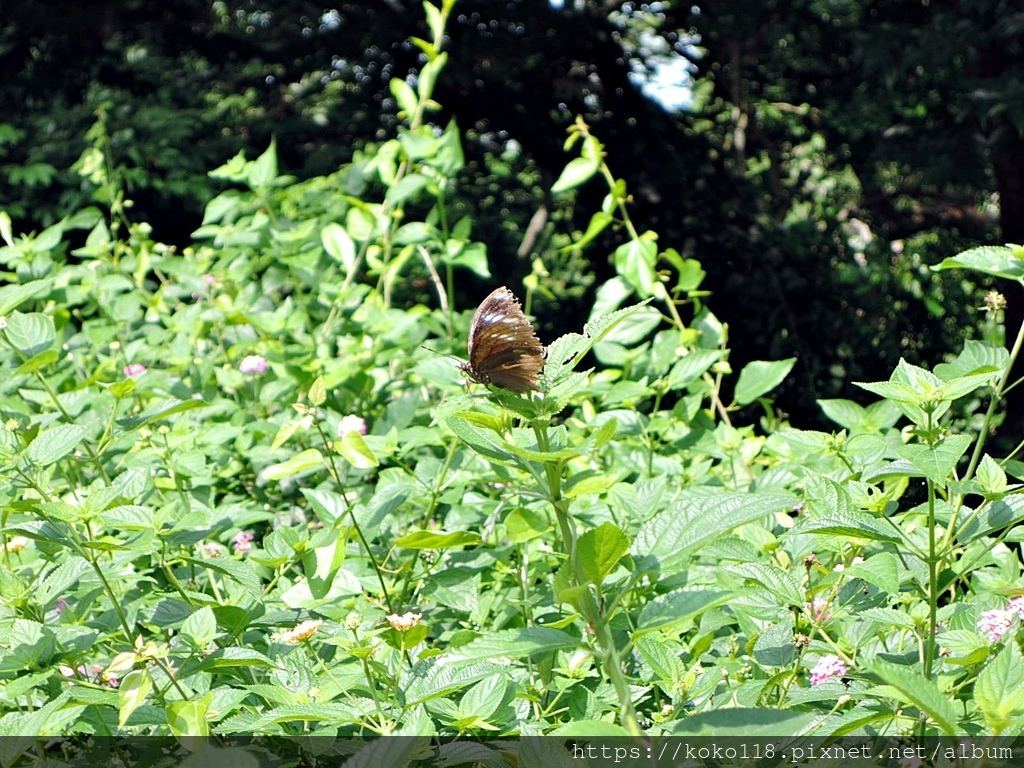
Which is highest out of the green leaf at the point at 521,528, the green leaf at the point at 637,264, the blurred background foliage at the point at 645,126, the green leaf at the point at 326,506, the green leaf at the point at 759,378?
the green leaf at the point at 521,528

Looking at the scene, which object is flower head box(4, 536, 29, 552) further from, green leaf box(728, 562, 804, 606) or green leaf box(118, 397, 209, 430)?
green leaf box(728, 562, 804, 606)

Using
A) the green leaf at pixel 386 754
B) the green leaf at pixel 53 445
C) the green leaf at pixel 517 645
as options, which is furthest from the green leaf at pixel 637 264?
the green leaf at pixel 386 754

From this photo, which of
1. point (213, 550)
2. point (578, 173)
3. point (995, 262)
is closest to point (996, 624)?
point (995, 262)

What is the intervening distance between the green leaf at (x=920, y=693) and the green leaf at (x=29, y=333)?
1.18 meters

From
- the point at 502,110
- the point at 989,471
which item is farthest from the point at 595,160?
the point at 502,110

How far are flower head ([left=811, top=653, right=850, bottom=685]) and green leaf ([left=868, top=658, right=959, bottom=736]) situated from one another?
0.97 feet

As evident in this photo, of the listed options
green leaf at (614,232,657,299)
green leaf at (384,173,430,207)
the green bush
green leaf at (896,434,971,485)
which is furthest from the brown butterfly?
green leaf at (384,173,430,207)

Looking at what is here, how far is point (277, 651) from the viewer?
1.18 m

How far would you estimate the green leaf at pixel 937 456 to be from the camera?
961 mm

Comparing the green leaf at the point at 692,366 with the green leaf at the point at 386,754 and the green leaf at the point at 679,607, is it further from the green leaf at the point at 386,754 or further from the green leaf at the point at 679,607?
the green leaf at the point at 386,754

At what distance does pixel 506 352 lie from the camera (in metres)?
0.88

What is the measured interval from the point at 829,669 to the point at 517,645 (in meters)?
0.42

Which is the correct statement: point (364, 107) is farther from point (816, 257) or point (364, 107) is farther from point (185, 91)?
point (816, 257)

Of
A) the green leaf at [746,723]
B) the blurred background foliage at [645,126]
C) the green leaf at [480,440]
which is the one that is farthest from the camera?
the blurred background foliage at [645,126]
